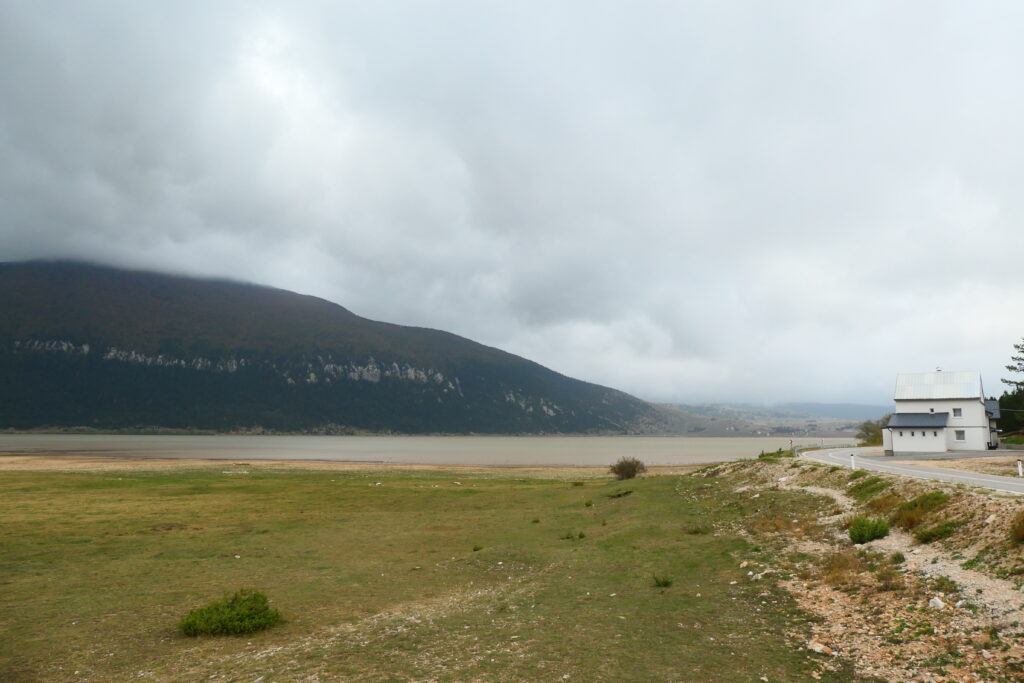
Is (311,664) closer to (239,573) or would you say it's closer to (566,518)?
(239,573)

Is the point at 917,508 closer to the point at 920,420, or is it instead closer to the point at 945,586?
the point at 945,586

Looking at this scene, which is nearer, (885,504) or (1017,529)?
(1017,529)

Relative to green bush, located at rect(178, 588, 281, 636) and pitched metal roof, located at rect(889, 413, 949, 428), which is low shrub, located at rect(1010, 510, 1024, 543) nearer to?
green bush, located at rect(178, 588, 281, 636)

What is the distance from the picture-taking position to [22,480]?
198 feet

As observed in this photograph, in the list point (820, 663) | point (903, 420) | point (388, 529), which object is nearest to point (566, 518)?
point (388, 529)

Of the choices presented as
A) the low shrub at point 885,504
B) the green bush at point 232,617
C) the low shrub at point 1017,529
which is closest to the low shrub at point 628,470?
the low shrub at point 885,504

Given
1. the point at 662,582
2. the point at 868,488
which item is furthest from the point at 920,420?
the point at 662,582

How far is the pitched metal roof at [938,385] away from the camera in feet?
200

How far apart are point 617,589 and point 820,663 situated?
26.0ft

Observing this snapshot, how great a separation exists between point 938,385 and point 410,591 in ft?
229

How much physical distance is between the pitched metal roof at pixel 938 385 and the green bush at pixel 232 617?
238 feet

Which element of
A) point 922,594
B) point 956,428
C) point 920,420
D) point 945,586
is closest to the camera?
point 945,586

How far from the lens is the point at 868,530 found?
19.3m

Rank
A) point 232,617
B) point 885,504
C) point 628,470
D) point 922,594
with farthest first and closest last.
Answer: point 628,470
point 885,504
point 232,617
point 922,594
